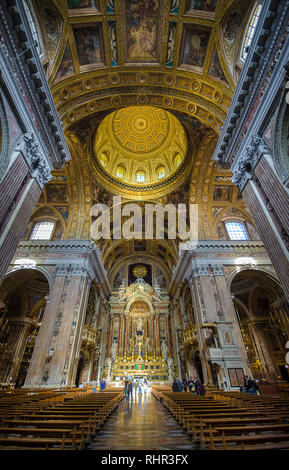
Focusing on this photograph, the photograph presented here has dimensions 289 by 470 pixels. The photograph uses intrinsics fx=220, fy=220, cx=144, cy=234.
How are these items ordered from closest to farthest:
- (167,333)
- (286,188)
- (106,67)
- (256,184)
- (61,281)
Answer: (286,188) → (256,184) → (106,67) → (61,281) → (167,333)

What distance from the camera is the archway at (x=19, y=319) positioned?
19297 mm

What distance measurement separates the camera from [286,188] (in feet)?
25.9

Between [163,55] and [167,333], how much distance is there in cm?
2596

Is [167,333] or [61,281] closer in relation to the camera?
[61,281]

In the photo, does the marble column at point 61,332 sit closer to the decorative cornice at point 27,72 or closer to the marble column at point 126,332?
the decorative cornice at point 27,72

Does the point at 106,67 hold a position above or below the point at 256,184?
above

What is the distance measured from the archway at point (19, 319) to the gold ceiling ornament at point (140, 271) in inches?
475

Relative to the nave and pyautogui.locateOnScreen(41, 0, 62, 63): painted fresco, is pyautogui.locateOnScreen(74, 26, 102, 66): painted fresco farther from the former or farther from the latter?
the nave

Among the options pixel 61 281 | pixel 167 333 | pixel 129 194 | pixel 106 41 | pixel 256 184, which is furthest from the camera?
pixel 167 333

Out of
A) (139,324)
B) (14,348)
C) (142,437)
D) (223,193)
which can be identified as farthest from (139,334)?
(142,437)

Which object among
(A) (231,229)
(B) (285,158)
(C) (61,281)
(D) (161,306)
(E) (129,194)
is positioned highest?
(E) (129,194)

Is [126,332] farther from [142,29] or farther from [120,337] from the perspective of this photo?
[142,29]

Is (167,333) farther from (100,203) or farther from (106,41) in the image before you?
(106,41)

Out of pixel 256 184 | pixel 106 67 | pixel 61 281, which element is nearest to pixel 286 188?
pixel 256 184
